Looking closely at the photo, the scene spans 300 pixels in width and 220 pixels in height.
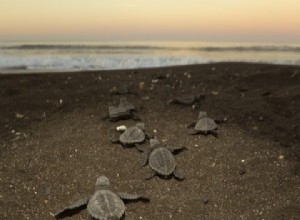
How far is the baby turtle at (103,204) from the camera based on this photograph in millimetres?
4273

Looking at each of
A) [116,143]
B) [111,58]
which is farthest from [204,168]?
[111,58]

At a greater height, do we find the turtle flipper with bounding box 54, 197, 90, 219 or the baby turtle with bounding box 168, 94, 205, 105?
the baby turtle with bounding box 168, 94, 205, 105

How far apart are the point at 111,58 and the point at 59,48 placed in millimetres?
6809

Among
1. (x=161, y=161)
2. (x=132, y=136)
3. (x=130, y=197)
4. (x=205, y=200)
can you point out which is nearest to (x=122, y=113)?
(x=132, y=136)

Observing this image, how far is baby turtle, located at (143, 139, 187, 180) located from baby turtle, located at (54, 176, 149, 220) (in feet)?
2.08

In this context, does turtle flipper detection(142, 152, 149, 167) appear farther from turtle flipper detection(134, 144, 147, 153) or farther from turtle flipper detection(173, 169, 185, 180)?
turtle flipper detection(173, 169, 185, 180)

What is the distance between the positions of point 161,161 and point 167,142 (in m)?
0.99

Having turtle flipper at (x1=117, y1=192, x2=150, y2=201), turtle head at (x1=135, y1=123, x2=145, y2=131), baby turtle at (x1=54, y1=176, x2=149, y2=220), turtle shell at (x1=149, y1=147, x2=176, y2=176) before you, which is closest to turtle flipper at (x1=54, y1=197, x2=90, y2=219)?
baby turtle at (x1=54, y1=176, x2=149, y2=220)

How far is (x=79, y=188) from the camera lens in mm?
5180

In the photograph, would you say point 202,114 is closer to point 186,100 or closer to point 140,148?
point 186,100

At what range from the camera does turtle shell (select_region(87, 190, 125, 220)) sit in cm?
425

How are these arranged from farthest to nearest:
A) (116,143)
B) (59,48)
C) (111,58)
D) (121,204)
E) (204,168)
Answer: (59,48) < (111,58) < (116,143) < (204,168) < (121,204)

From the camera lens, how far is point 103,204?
4355 millimetres

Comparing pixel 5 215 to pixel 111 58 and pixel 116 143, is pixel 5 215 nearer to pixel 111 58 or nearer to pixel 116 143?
pixel 116 143
